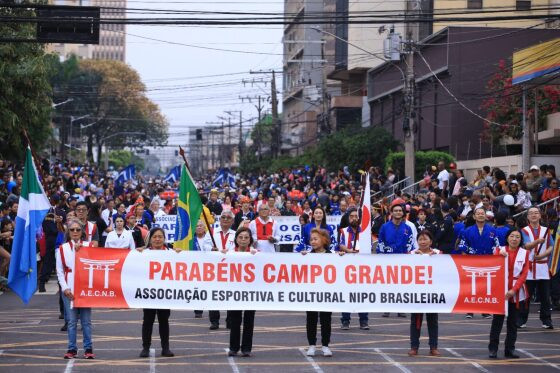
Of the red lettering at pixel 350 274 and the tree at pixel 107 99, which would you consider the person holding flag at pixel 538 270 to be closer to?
the red lettering at pixel 350 274

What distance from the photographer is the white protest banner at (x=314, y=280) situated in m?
13.9

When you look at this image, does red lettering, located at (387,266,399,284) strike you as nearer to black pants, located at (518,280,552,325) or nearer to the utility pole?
black pants, located at (518,280,552,325)

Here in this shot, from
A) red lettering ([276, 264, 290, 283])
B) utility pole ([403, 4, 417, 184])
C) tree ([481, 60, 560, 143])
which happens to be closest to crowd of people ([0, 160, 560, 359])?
red lettering ([276, 264, 290, 283])

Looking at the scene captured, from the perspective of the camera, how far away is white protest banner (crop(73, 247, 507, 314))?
45.5 ft

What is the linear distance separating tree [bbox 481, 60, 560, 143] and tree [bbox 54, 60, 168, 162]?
6876 centimetres

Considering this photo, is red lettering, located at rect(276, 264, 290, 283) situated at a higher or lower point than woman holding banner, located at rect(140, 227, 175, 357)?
higher

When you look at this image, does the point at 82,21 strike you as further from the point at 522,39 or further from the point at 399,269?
the point at 522,39

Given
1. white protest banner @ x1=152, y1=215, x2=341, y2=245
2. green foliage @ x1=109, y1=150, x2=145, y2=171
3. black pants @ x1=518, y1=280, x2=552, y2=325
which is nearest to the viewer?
black pants @ x1=518, y1=280, x2=552, y2=325

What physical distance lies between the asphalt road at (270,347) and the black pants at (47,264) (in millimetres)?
3361

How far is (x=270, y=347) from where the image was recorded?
14688 mm

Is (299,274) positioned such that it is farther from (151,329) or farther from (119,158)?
(119,158)

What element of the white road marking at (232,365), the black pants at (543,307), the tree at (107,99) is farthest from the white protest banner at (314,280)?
the tree at (107,99)

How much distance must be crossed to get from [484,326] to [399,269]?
4.10 metres

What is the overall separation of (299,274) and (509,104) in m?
26.7
